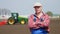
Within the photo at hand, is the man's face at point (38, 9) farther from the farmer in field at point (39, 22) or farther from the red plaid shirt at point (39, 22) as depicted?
the red plaid shirt at point (39, 22)

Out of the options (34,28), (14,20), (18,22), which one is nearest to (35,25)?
(34,28)

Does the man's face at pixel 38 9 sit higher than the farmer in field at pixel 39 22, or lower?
higher

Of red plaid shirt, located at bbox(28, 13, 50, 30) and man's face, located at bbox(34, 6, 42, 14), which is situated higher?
man's face, located at bbox(34, 6, 42, 14)

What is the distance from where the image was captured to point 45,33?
4125 mm

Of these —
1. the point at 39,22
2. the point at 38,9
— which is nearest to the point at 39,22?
the point at 39,22

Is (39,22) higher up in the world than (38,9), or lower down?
lower down

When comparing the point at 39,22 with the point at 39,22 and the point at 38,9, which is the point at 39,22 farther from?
the point at 38,9

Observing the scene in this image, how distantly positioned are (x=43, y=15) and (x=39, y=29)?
303 mm

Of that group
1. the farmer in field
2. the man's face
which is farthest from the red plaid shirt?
the man's face

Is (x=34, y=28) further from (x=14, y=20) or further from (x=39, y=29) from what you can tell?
(x=14, y=20)

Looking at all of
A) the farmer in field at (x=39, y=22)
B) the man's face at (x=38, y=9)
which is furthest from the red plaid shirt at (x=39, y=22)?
the man's face at (x=38, y=9)

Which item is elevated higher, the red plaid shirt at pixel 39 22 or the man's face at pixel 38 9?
the man's face at pixel 38 9

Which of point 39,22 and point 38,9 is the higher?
point 38,9

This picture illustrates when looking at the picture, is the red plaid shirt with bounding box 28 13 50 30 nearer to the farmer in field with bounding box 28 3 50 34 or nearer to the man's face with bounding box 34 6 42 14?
the farmer in field with bounding box 28 3 50 34
